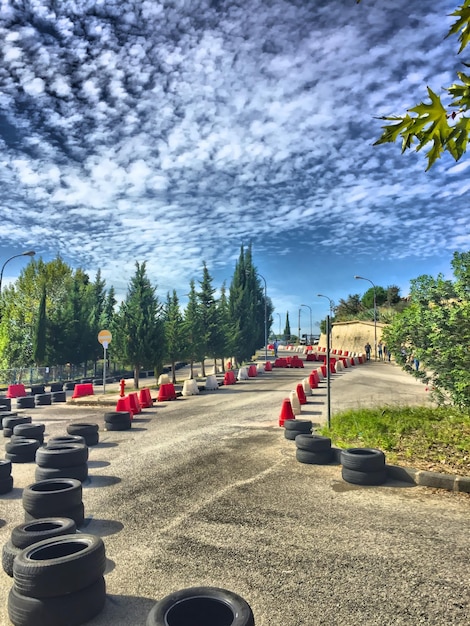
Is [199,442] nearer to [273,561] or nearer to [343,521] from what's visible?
[343,521]

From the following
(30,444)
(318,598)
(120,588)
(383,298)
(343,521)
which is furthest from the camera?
(383,298)

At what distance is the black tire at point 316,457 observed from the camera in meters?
8.48

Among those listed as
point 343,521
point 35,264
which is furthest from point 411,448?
point 35,264

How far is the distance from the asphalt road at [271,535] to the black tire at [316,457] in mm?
199

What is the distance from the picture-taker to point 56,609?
3660mm

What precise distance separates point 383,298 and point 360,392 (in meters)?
58.5

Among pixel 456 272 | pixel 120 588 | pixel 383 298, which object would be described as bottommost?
pixel 120 588

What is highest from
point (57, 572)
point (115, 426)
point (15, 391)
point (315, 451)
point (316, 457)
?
point (57, 572)

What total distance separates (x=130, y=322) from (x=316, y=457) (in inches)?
751

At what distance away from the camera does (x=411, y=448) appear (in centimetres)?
866

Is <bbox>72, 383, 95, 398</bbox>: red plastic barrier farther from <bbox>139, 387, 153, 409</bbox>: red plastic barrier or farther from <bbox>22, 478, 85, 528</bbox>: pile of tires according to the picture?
<bbox>22, 478, 85, 528</bbox>: pile of tires

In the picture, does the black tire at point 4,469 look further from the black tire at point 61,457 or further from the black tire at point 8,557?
the black tire at point 8,557

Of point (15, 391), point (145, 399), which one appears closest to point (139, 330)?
point (15, 391)

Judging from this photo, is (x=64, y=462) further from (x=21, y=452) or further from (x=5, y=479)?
(x=21, y=452)
